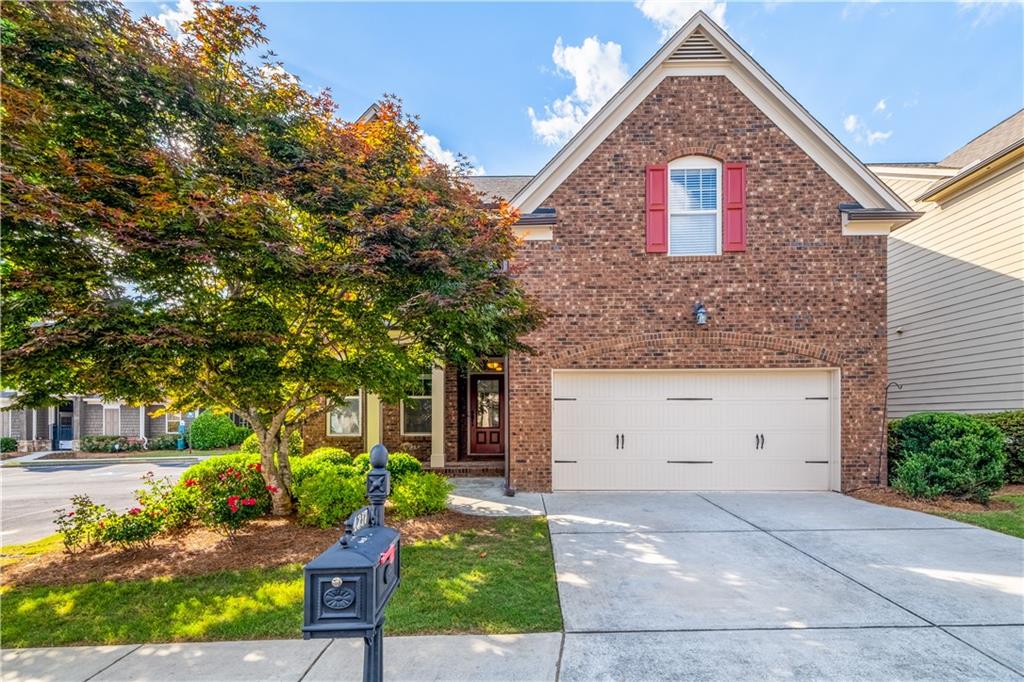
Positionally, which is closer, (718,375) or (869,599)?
(869,599)

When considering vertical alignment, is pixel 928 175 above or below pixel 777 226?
above

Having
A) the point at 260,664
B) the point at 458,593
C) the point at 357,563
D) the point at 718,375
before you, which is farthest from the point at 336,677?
the point at 718,375

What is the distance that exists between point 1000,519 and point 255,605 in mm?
9297

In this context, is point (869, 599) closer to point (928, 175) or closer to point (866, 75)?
point (866, 75)

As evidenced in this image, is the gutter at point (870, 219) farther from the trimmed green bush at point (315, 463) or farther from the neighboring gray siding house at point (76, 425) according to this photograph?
the neighboring gray siding house at point (76, 425)

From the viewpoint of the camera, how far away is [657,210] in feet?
27.1

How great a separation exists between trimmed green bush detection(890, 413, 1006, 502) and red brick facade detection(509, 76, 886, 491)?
70 cm

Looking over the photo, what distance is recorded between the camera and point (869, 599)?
398 centimetres

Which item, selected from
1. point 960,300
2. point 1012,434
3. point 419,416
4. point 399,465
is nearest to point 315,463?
point 399,465

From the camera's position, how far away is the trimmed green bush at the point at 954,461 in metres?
7.13

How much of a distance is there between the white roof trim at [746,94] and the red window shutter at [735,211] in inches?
47.9

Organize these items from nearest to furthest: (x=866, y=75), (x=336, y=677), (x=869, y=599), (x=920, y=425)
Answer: (x=336, y=677), (x=869, y=599), (x=920, y=425), (x=866, y=75)

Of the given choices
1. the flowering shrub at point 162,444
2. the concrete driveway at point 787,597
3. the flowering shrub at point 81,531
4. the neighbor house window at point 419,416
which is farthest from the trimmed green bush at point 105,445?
the concrete driveway at point 787,597

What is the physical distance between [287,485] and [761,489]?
26.4ft
